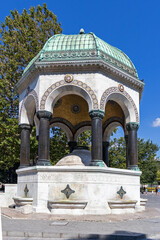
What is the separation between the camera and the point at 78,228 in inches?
332

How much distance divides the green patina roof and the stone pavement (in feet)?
22.7

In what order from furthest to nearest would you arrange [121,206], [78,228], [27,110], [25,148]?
[27,110] → [25,148] → [121,206] → [78,228]

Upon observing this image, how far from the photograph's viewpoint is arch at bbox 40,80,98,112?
12961 millimetres

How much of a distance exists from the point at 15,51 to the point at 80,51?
16121 mm

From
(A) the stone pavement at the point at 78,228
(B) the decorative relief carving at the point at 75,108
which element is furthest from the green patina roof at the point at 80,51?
(A) the stone pavement at the point at 78,228

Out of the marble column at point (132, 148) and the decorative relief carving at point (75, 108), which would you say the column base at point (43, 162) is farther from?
the decorative relief carving at point (75, 108)

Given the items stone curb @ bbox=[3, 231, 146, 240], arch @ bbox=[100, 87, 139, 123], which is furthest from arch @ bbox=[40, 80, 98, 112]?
stone curb @ bbox=[3, 231, 146, 240]

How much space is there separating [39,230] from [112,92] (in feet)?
25.3

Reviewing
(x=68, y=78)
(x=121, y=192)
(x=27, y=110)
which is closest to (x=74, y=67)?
(x=68, y=78)

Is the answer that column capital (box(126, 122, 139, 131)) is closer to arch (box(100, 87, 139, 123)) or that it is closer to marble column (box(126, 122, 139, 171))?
marble column (box(126, 122, 139, 171))

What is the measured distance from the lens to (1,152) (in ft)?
80.5

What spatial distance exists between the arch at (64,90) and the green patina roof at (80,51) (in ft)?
3.73

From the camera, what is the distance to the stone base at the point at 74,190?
37.1 ft

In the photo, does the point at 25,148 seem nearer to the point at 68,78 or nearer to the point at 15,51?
the point at 68,78
